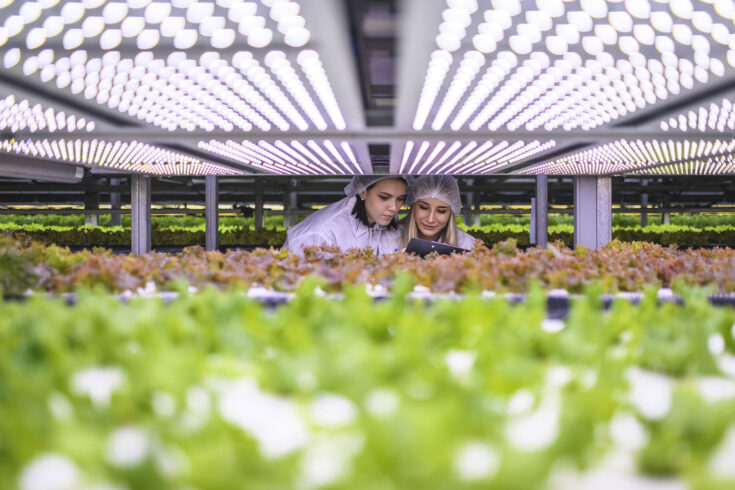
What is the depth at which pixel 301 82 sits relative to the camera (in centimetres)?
265

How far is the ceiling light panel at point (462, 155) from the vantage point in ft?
14.7

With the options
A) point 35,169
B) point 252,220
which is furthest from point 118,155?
point 252,220

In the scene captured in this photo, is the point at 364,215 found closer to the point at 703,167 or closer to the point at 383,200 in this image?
the point at 383,200

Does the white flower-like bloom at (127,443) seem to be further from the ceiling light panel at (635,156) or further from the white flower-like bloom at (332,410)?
the ceiling light panel at (635,156)

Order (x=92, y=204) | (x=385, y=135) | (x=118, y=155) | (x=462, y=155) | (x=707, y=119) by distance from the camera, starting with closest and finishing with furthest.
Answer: (x=707, y=119), (x=385, y=135), (x=462, y=155), (x=118, y=155), (x=92, y=204)

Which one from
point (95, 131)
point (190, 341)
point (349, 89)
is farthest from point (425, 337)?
point (95, 131)

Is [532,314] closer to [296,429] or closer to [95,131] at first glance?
[296,429]

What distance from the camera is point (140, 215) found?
7.07 m

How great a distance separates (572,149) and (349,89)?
2758 mm

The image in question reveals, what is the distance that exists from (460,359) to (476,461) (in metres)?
0.61

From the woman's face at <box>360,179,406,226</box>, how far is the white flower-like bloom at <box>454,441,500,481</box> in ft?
18.6

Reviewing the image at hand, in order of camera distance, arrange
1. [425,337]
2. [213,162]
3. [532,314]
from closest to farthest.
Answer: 1. [425,337]
2. [532,314]
3. [213,162]

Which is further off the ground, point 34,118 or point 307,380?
point 34,118

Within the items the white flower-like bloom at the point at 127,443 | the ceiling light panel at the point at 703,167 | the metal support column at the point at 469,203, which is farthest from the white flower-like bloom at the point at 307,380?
the metal support column at the point at 469,203
